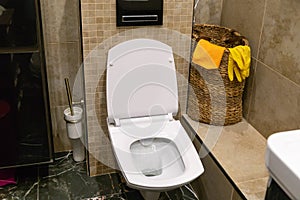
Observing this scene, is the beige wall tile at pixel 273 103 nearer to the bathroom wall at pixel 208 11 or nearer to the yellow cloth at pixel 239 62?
the yellow cloth at pixel 239 62

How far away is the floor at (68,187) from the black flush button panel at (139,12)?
91 centimetres

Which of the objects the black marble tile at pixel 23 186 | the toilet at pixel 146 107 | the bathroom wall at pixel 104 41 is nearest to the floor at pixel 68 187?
the black marble tile at pixel 23 186

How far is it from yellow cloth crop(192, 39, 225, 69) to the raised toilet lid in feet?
0.48

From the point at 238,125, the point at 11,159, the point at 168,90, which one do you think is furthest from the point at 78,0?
the point at 238,125

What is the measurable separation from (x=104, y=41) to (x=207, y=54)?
0.53m

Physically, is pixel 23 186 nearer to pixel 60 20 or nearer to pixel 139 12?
pixel 60 20

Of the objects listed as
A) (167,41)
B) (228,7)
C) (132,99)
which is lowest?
(132,99)

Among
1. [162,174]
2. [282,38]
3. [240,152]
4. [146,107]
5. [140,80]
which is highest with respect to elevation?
[282,38]

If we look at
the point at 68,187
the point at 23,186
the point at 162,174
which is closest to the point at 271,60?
the point at 162,174

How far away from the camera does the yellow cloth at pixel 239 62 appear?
69.4 inches

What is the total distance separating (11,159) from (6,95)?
359 millimetres

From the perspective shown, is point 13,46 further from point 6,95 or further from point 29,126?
A: point 29,126

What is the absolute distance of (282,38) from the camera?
1.65 m

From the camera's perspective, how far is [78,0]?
1.67 meters
